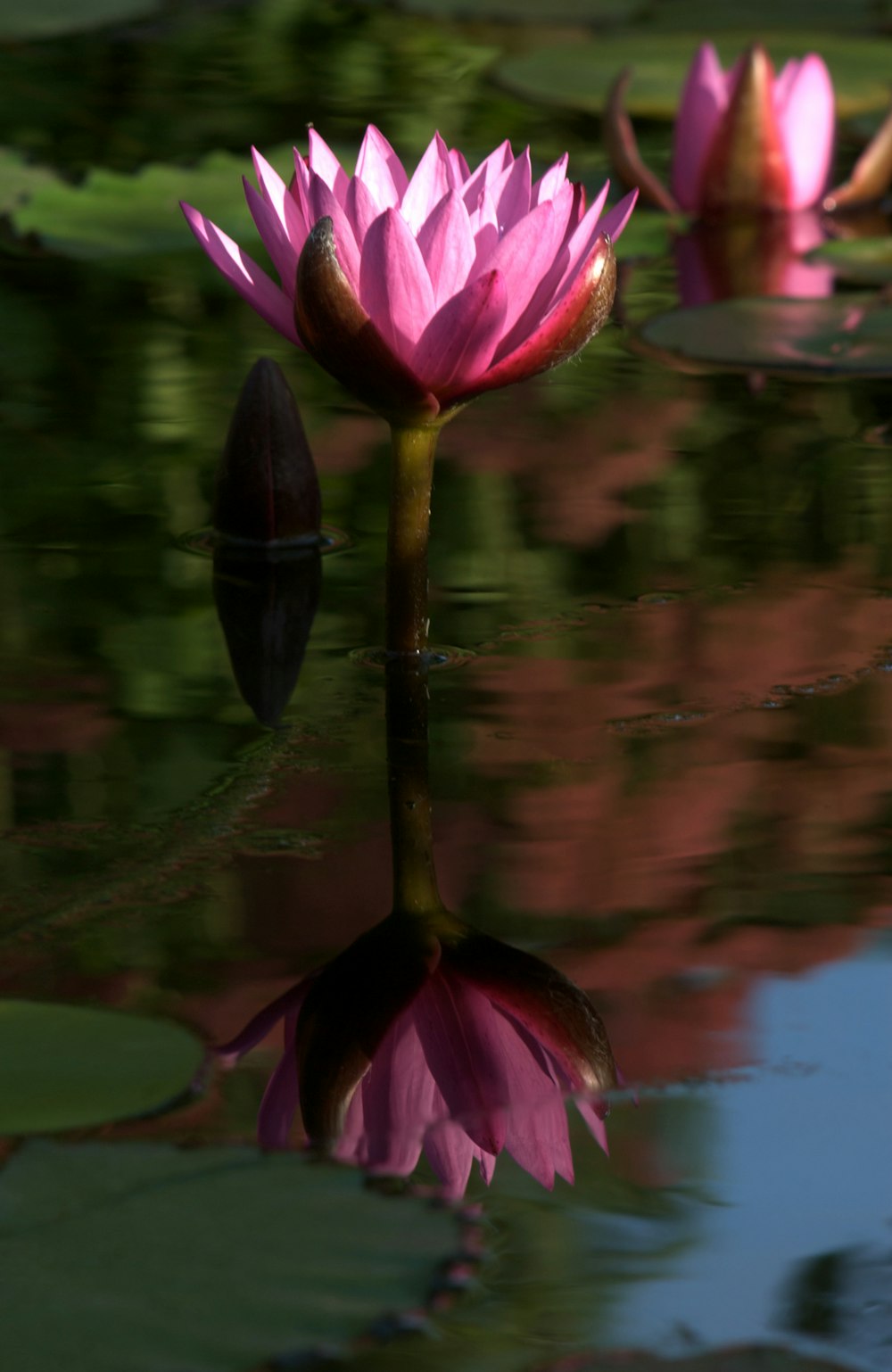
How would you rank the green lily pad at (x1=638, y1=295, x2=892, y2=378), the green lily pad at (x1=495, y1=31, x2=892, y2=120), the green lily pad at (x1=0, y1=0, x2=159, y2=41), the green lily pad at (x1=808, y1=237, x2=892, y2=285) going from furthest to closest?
the green lily pad at (x1=0, y1=0, x2=159, y2=41) < the green lily pad at (x1=495, y1=31, x2=892, y2=120) < the green lily pad at (x1=808, y1=237, x2=892, y2=285) < the green lily pad at (x1=638, y1=295, x2=892, y2=378)

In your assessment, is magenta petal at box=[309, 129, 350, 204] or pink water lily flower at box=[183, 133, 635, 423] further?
magenta petal at box=[309, 129, 350, 204]

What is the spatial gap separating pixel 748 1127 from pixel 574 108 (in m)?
2.72

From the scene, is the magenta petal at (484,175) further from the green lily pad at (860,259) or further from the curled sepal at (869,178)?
the curled sepal at (869,178)

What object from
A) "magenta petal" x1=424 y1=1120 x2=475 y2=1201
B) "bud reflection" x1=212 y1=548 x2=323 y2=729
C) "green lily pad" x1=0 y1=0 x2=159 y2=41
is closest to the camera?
"magenta petal" x1=424 y1=1120 x2=475 y2=1201

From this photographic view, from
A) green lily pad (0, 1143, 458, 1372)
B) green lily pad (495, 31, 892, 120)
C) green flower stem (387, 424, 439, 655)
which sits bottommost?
green lily pad (0, 1143, 458, 1372)

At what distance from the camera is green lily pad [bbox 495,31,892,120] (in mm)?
3236

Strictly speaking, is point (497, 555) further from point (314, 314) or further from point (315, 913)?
point (315, 913)

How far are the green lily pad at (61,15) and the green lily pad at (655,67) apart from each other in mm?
822

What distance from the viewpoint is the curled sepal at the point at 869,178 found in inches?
107

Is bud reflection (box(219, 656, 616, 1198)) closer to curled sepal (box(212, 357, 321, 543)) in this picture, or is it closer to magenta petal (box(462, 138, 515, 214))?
magenta petal (box(462, 138, 515, 214))

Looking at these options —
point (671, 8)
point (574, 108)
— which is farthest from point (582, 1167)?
point (671, 8)

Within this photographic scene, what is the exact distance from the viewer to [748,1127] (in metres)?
0.81

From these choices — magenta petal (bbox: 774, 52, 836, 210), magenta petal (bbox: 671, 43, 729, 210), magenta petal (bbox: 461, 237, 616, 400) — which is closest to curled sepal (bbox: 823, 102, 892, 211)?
magenta petal (bbox: 774, 52, 836, 210)

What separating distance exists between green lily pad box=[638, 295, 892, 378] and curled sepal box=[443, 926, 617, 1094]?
49.0 inches
